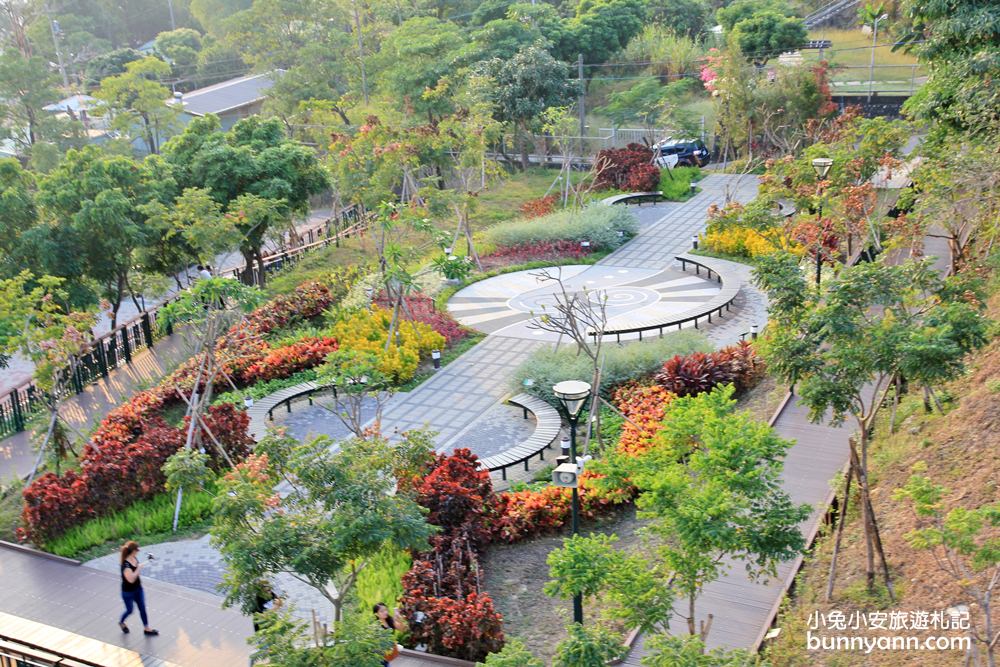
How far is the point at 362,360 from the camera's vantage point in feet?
44.2

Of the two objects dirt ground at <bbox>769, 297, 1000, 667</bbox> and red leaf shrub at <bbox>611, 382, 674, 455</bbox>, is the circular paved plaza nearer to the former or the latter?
red leaf shrub at <bbox>611, 382, 674, 455</bbox>

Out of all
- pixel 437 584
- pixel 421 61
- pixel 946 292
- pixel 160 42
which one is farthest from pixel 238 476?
Result: pixel 160 42

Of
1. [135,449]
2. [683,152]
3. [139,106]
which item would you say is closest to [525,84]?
[683,152]

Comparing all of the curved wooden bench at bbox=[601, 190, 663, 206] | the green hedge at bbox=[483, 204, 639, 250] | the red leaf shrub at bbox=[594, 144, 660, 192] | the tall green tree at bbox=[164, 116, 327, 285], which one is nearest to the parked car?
the red leaf shrub at bbox=[594, 144, 660, 192]

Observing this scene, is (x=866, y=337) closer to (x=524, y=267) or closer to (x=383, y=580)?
(x=383, y=580)

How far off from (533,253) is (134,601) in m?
16.2

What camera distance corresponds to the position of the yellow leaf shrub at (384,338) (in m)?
17.8

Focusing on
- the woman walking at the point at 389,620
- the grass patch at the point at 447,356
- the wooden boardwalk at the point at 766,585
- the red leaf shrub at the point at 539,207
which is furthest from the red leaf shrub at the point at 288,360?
the red leaf shrub at the point at 539,207

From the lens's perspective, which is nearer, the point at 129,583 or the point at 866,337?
the point at 866,337

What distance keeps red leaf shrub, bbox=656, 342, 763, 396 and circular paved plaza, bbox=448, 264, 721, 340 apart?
11.4 ft

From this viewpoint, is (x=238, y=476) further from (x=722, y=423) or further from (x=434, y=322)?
(x=434, y=322)

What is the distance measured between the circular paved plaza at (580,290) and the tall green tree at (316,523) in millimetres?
11366

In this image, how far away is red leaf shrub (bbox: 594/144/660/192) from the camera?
31.0 meters

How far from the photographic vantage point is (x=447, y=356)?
19125mm
